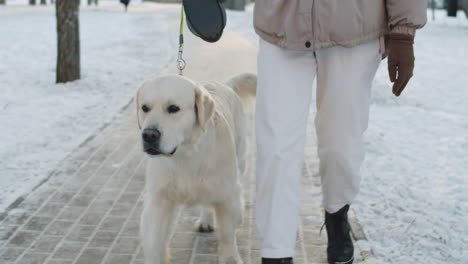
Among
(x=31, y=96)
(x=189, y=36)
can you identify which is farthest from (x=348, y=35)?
(x=189, y=36)

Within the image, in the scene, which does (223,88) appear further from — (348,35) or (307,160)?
(307,160)

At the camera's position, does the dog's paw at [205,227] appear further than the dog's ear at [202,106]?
Yes

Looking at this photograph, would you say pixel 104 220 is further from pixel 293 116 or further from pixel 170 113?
pixel 293 116

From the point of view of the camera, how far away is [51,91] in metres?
9.43

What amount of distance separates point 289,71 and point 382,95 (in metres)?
6.18

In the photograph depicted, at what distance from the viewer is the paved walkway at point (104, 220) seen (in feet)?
12.3

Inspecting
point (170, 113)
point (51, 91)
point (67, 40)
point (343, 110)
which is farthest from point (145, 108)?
point (67, 40)

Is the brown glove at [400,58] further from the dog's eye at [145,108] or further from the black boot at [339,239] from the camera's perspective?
the dog's eye at [145,108]

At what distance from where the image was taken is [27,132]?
6852mm

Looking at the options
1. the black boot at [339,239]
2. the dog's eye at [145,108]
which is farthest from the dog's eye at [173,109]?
the black boot at [339,239]

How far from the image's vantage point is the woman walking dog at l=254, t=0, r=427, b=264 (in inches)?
118

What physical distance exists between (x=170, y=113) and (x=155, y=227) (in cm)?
64

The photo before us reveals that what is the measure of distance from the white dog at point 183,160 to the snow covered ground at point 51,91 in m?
1.71

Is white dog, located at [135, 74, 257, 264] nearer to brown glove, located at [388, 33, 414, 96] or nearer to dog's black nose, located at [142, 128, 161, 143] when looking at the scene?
dog's black nose, located at [142, 128, 161, 143]
